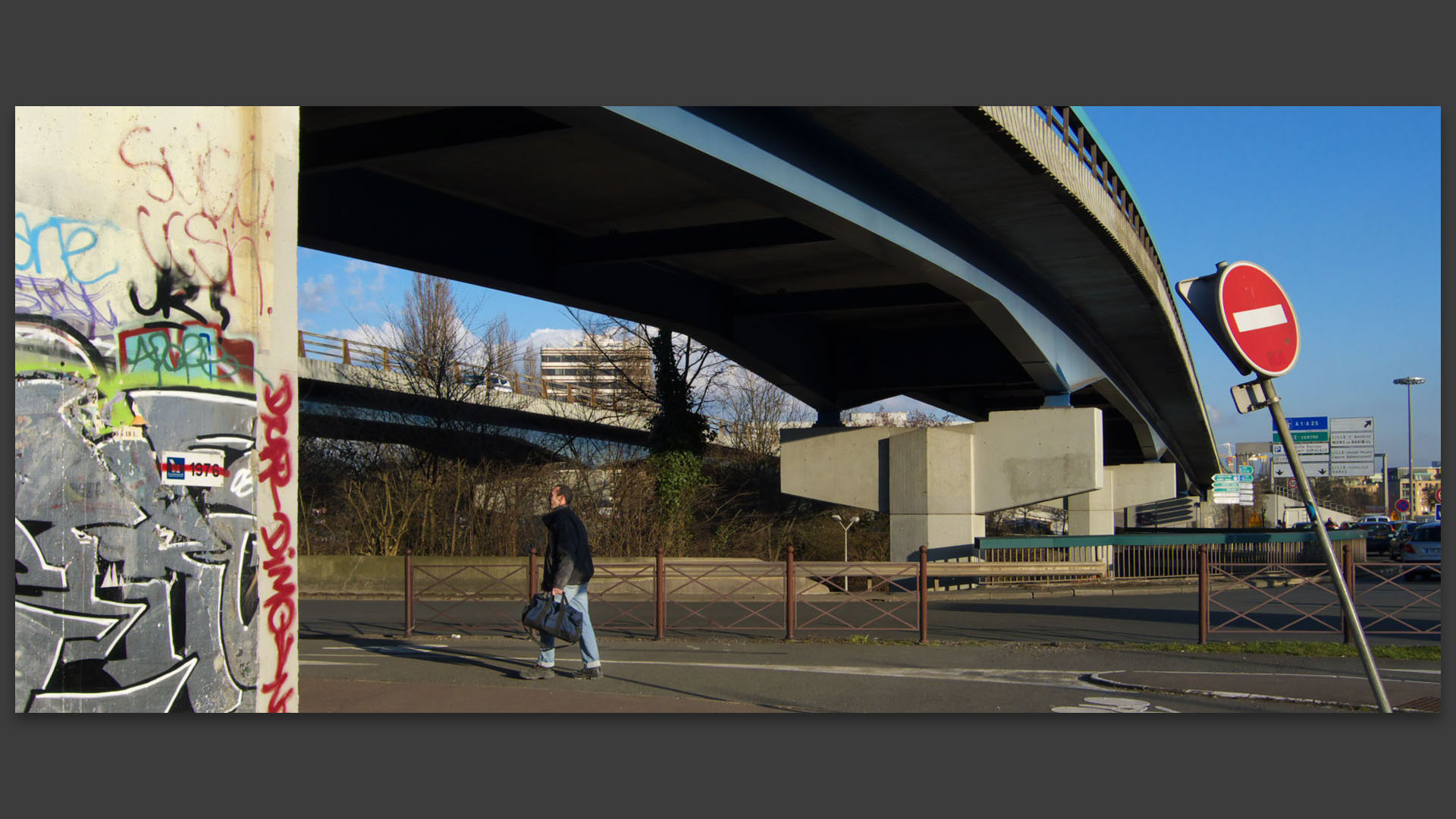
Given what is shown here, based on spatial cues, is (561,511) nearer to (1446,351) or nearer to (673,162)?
(673,162)

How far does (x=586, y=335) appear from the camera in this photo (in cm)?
3850

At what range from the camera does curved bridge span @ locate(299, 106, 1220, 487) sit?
1195 cm

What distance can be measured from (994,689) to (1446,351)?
435 cm

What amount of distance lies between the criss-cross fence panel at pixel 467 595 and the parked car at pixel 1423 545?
29041 millimetres

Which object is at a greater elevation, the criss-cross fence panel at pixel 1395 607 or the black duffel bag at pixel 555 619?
the black duffel bag at pixel 555 619

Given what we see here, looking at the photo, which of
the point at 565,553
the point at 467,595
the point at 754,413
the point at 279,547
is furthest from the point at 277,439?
the point at 754,413

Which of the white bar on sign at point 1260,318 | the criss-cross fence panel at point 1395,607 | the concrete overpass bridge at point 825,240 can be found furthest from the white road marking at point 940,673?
the concrete overpass bridge at point 825,240

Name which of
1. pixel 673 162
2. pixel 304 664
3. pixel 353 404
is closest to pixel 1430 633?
pixel 673 162

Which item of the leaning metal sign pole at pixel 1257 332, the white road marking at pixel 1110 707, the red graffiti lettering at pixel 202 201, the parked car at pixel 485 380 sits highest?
the parked car at pixel 485 380

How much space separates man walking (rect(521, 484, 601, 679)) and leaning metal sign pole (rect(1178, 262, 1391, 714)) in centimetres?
551

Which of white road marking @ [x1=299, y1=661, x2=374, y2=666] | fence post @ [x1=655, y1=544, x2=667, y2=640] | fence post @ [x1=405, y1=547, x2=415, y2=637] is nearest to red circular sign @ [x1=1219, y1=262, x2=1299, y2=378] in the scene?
fence post @ [x1=655, y1=544, x2=667, y2=640]

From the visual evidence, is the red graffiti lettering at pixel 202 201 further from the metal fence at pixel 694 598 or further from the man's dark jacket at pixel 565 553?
the metal fence at pixel 694 598

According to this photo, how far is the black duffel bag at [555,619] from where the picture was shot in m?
9.97

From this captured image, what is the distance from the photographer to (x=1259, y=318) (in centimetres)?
680
